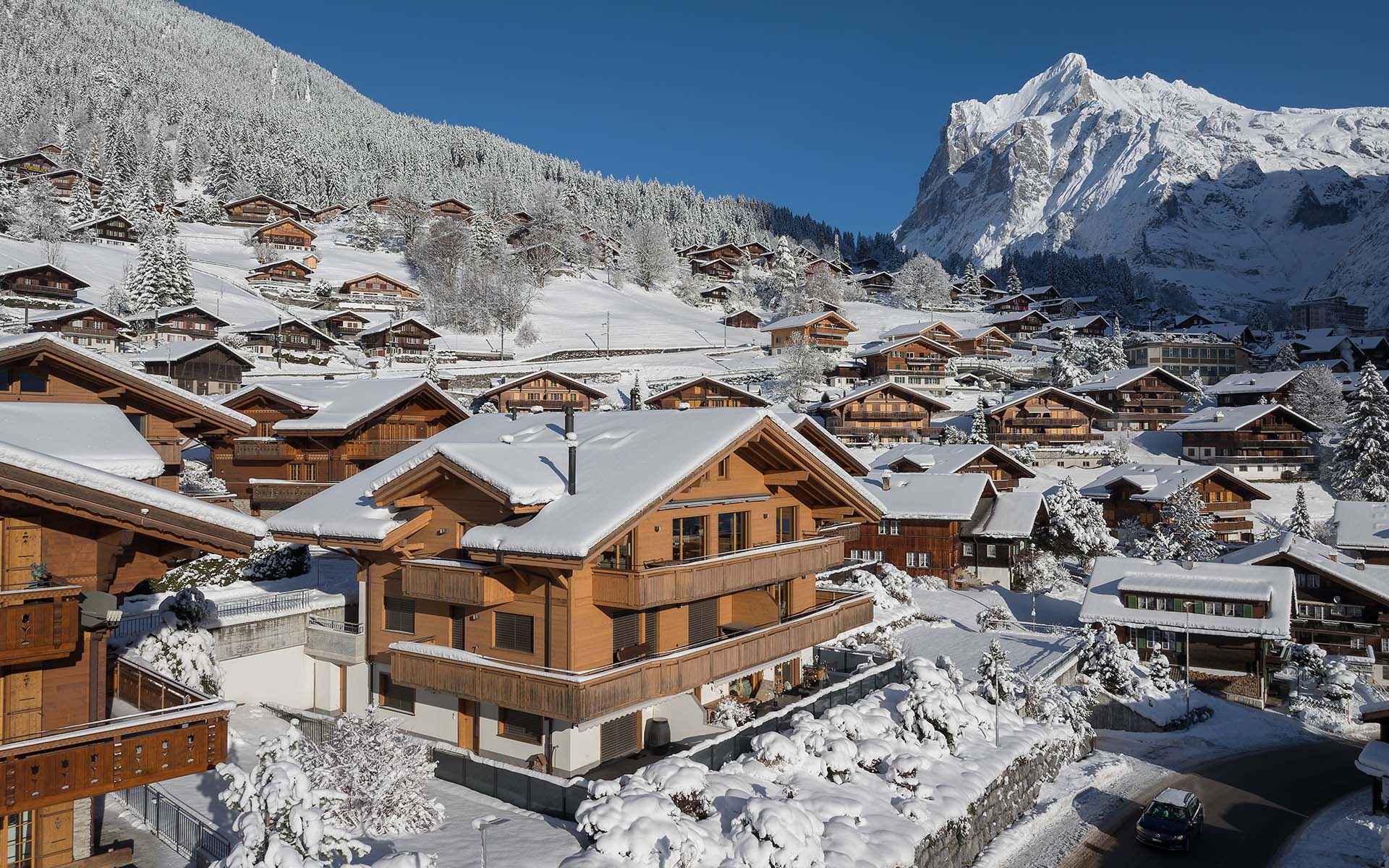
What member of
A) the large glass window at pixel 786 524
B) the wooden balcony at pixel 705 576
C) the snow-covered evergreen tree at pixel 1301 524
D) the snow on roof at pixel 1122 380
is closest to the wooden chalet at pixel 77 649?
the wooden balcony at pixel 705 576

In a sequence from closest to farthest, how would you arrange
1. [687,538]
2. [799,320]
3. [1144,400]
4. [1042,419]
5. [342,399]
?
[687,538] → [342,399] → [1042,419] → [1144,400] → [799,320]

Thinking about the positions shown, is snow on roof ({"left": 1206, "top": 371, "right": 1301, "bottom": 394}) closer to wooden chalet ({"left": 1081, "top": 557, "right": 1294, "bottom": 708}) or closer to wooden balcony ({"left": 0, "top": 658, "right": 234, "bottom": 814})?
wooden chalet ({"left": 1081, "top": 557, "right": 1294, "bottom": 708})

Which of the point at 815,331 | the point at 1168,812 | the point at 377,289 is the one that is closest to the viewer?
the point at 1168,812

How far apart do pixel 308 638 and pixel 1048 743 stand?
22.6m

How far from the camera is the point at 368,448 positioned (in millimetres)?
42312

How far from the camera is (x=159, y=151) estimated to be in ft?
494

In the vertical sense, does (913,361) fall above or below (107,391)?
above

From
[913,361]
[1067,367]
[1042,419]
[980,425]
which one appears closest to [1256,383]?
[1067,367]

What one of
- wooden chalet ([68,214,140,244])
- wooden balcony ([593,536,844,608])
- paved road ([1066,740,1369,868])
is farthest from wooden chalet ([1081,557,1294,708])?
wooden chalet ([68,214,140,244])

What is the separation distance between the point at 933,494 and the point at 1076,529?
962 cm

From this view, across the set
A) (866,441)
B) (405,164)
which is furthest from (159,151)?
(866,441)

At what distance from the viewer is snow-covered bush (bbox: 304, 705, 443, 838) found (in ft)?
51.8

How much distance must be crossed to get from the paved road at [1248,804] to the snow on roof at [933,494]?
2014cm

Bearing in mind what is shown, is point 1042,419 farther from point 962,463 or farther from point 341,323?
point 341,323
